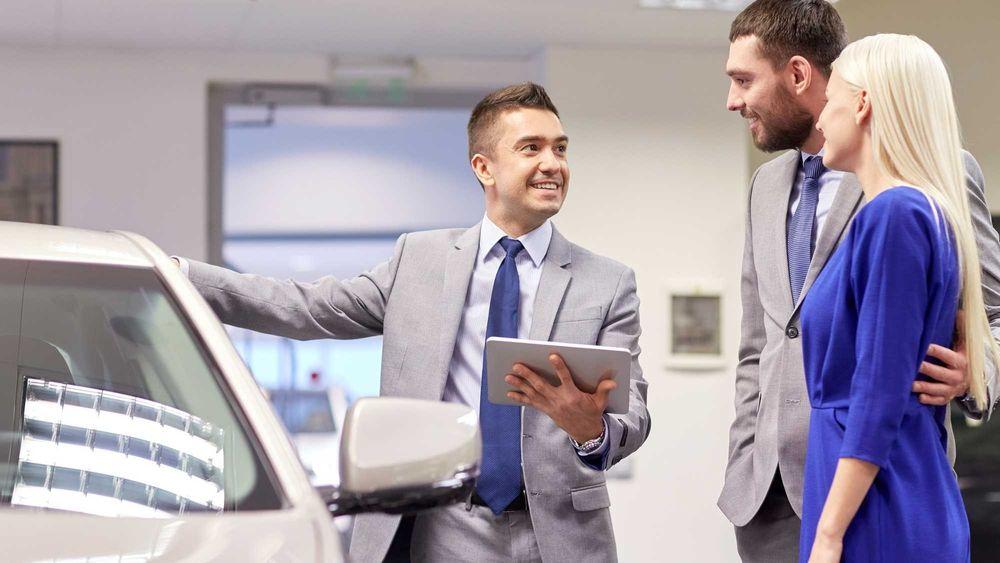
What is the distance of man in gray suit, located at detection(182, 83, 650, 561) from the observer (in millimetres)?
2418

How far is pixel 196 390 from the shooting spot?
1610 mm

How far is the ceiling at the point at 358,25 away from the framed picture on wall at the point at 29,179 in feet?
1.52

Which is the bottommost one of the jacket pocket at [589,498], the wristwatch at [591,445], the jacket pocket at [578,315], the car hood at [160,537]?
the jacket pocket at [589,498]

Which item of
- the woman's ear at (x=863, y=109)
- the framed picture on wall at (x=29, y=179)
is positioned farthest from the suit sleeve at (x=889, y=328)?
the framed picture on wall at (x=29, y=179)

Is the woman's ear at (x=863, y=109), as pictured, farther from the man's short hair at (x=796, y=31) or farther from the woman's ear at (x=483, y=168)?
the woman's ear at (x=483, y=168)

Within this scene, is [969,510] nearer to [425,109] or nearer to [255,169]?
[425,109]

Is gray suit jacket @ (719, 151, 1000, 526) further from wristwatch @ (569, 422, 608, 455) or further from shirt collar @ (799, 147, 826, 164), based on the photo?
wristwatch @ (569, 422, 608, 455)

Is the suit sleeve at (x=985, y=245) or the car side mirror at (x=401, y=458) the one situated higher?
the suit sleeve at (x=985, y=245)

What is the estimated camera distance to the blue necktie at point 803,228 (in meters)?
2.35

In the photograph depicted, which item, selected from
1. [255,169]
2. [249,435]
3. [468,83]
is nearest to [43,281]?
[249,435]

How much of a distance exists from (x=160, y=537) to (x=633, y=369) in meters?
1.43

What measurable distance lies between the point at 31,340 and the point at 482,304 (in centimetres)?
110

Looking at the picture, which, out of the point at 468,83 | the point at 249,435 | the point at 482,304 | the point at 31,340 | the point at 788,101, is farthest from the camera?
the point at 468,83

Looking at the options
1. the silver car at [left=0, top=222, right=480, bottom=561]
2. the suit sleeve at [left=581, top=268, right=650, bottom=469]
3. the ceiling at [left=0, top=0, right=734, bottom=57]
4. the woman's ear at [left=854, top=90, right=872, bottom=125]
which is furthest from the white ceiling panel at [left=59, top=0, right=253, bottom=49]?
the woman's ear at [left=854, top=90, right=872, bottom=125]
